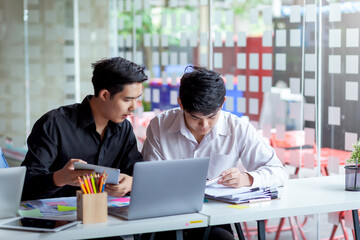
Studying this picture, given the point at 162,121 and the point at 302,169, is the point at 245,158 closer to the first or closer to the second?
the point at 162,121

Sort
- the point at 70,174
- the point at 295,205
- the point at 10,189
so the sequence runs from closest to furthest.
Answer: the point at 10,189 → the point at 70,174 → the point at 295,205

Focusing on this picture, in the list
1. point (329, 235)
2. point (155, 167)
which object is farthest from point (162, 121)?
point (329, 235)

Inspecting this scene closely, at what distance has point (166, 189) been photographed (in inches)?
102

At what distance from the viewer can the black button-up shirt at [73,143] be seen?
3051 millimetres

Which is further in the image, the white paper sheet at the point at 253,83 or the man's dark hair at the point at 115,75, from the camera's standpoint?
the white paper sheet at the point at 253,83

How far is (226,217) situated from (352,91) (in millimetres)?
1750

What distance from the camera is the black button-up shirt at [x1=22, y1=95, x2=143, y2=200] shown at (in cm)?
305

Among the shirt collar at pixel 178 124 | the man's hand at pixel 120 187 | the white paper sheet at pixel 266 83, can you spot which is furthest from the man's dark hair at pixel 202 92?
the white paper sheet at pixel 266 83

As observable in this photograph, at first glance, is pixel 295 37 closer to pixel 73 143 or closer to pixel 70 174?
pixel 73 143

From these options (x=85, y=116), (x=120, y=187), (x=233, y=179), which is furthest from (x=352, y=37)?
(x=120, y=187)

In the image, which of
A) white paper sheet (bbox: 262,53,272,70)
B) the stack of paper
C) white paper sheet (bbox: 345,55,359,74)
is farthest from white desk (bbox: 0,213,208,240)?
white paper sheet (bbox: 262,53,272,70)

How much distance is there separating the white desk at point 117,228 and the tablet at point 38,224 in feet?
0.07

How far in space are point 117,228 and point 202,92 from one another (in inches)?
33.4

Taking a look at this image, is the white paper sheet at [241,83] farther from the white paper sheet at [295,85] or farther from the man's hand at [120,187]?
the man's hand at [120,187]
